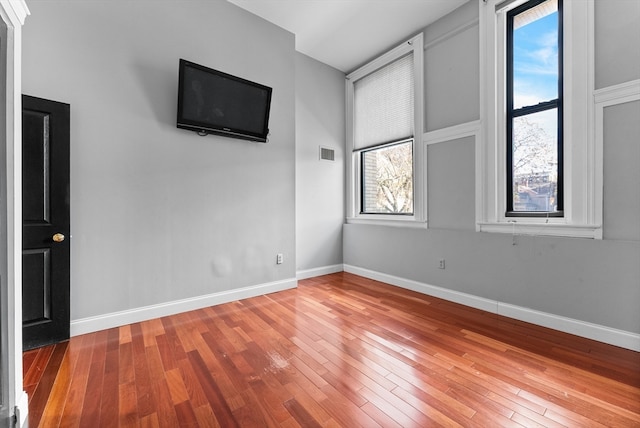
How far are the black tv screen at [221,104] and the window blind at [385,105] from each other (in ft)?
5.85

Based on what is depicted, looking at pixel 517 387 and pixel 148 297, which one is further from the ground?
pixel 148 297

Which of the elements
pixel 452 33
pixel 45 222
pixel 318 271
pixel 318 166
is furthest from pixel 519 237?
pixel 45 222

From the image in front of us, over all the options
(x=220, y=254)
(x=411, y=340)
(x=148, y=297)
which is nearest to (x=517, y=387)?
(x=411, y=340)

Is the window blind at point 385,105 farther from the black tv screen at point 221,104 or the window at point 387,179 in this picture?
the black tv screen at point 221,104

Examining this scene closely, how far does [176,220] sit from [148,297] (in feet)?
2.62

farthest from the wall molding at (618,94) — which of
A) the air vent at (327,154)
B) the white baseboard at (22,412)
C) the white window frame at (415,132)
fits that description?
the white baseboard at (22,412)

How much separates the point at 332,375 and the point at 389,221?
2641 millimetres

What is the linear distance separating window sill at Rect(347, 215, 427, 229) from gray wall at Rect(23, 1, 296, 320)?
150 cm

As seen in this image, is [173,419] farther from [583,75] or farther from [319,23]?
[319,23]

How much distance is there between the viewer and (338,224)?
4.73m

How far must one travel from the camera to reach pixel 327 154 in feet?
14.9

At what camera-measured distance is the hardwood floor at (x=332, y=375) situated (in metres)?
1.46

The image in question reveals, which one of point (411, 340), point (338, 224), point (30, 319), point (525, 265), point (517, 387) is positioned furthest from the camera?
point (338, 224)

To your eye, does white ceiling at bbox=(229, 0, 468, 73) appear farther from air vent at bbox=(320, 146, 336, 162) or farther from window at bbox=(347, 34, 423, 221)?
air vent at bbox=(320, 146, 336, 162)
